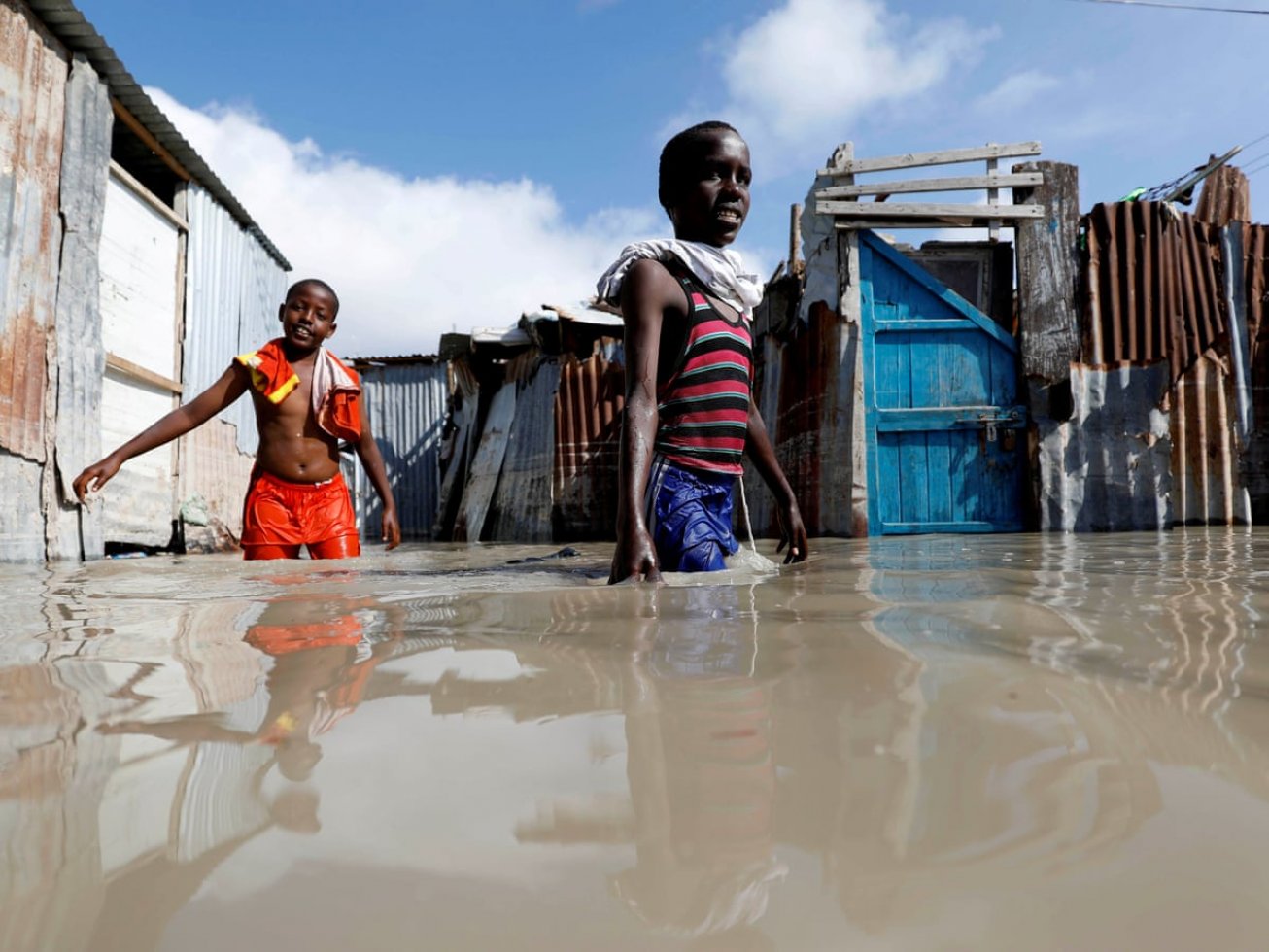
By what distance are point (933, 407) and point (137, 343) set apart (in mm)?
6228

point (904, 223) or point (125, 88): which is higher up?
A: point (125, 88)

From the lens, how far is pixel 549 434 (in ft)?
29.1

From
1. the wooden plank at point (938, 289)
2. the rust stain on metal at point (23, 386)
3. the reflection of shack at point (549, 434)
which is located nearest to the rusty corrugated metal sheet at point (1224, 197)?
the wooden plank at point (938, 289)

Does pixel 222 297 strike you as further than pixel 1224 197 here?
No

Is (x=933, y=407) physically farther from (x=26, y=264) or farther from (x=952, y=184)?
(x=26, y=264)

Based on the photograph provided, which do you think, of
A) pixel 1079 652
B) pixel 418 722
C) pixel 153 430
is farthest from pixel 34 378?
pixel 1079 652

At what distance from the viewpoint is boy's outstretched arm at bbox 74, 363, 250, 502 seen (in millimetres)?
3023

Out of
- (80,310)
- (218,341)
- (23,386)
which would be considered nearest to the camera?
Answer: (23,386)

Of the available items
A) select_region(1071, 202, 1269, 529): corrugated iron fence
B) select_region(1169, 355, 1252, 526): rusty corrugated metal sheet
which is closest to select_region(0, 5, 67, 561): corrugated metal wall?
select_region(1071, 202, 1269, 529): corrugated iron fence

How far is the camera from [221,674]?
2.86 ft

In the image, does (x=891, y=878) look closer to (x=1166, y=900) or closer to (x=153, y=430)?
(x=1166, y=900)

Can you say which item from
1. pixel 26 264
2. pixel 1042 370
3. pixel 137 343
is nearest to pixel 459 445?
pixel 137 343

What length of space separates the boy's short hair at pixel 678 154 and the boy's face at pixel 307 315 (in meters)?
1.89

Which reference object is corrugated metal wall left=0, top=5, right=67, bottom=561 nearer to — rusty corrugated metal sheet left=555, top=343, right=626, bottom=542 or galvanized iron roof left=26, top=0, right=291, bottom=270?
galvanized iron roof left=26, top=0, right=291, bottom=270
